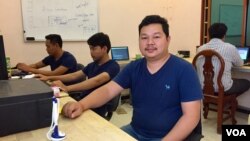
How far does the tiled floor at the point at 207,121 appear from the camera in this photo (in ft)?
9.21

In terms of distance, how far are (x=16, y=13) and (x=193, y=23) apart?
9.35 feet

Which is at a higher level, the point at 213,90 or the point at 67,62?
the point at 67,62

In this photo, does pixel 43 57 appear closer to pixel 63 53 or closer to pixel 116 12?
pixel 63 53

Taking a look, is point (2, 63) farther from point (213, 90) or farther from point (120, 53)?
point (120, 53)

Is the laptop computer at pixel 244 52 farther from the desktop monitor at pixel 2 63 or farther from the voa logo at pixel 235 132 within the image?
the desktop monitor at pixel 2 63

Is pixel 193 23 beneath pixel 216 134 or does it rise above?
above

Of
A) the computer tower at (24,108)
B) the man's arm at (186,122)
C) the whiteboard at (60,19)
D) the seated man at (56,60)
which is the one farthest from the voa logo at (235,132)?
the whiteboard at (60,19)

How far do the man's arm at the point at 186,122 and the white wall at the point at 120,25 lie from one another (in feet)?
9.19

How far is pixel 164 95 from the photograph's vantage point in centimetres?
141

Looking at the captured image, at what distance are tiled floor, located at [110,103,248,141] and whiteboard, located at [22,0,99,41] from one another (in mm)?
1280

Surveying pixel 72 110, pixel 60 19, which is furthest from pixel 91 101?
pixel 60 19

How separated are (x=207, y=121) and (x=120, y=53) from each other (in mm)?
1702

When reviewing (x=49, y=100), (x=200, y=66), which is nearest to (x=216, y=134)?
(x=200, y=66)

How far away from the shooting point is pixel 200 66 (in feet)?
9.82
